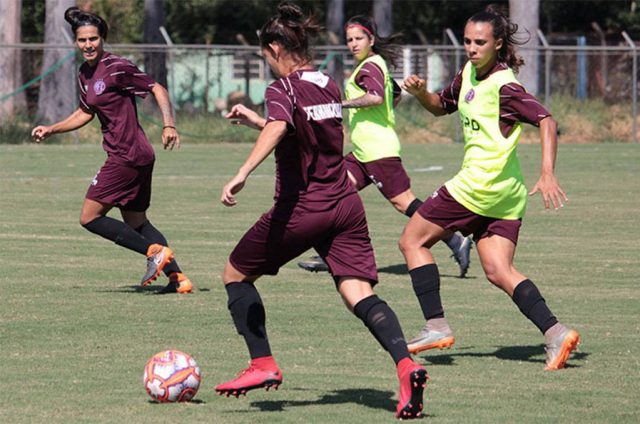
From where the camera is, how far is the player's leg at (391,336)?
6.31 meters

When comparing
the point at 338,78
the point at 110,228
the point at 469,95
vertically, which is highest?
the point at 469,95

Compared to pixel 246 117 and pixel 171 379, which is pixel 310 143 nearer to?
pixel 246 117

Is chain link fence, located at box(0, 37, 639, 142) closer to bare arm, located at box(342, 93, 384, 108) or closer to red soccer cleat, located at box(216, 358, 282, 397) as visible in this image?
bare arm, located at box(342, 93, 384, 108)

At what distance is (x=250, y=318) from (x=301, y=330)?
2171 millimetres

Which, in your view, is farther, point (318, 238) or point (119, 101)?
point (119, 101)

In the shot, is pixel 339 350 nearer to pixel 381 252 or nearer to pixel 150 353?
pixel 150 353

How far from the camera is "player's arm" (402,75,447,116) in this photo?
812cm

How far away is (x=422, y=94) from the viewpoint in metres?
8.24

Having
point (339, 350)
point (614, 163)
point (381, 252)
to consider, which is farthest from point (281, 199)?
point (614, 163)

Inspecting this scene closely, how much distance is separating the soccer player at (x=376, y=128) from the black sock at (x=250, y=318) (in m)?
4.77

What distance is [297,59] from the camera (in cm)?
663

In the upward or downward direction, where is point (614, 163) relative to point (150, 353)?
downward

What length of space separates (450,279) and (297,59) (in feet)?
Answer: 17.2

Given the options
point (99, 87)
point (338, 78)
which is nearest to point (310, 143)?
point (99, 87)
